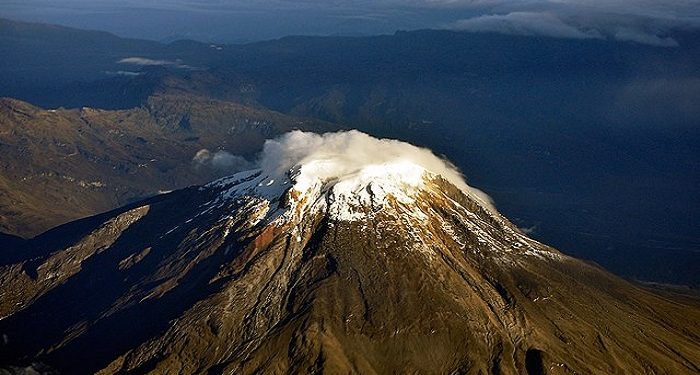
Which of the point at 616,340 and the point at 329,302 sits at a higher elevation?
the point at 329,302

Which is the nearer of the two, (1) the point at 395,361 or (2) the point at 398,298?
(1) the point at 395,361

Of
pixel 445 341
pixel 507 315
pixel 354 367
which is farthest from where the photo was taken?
pixel 507 315

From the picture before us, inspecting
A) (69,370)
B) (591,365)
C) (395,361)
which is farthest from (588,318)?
(69,370)

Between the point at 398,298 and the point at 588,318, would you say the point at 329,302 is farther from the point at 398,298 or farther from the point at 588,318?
the point at 588,318

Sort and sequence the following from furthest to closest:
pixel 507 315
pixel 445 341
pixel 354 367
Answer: pixel 507 315 < pixel 445 341 < pixel 354 367

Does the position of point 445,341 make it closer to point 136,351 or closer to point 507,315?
point 507,315

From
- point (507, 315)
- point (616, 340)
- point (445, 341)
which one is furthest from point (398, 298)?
point (616, 340)


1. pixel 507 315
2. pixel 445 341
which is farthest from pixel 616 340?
pixel 445 341

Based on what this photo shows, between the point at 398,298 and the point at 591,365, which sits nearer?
the point at 591,365
